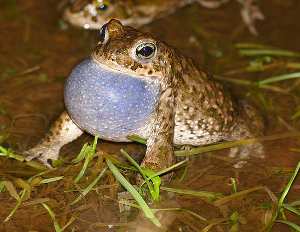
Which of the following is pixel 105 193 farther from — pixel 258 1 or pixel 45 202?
Answer: pixel 258 1

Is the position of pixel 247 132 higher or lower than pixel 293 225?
higher

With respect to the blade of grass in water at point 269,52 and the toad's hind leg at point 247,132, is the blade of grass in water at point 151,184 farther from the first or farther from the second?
the blade of grass in water at point 269,52

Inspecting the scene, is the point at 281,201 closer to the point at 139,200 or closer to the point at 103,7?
the point at 139,200

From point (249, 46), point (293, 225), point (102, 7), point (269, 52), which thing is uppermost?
point (102, 7)

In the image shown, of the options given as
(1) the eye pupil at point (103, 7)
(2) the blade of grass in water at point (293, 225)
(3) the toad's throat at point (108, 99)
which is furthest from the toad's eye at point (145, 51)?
(1) the eye pupil at point (103, 7)

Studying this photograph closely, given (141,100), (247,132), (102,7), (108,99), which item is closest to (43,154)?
(108,99)

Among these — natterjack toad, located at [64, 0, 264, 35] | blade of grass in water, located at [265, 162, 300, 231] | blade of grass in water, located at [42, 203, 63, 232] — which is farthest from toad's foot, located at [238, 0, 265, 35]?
blade of grass in water, located at [42, 203, 63, 232]
